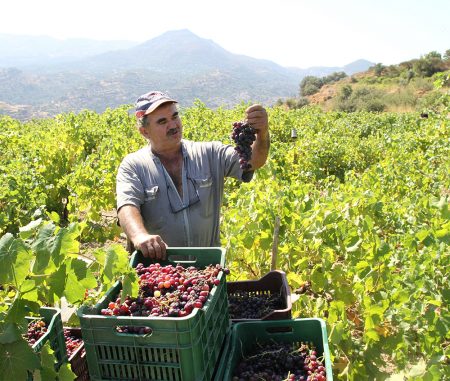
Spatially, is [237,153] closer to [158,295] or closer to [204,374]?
[158,295]

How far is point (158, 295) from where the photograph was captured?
6.09 feet

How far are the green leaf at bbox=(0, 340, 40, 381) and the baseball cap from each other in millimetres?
1946

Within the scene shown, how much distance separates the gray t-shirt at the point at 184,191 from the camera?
3.03 meters

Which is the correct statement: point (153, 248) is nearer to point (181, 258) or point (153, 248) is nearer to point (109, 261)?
point (181, 258)

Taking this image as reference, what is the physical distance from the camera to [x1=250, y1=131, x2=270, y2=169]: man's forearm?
3134 millimetres

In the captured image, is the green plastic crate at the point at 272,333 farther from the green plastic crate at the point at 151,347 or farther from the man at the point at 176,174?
the man at the point at 176,174

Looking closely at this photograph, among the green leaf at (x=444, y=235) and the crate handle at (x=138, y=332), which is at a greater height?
the crate handle at (x=138, y=332)

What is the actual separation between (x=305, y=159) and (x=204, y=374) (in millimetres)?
8554

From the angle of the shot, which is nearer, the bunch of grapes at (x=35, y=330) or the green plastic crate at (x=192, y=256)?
the bunch of grapes at (x=35, y=330)

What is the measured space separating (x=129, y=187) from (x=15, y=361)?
1595 millimetres

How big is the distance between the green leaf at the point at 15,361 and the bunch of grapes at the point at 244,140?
1.83 meters

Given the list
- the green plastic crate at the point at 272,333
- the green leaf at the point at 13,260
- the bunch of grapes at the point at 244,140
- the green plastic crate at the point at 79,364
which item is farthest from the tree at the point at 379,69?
the green leaf at the point at 13,260

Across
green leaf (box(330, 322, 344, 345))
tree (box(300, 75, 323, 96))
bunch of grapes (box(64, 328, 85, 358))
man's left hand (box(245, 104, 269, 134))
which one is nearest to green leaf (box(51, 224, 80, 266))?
bunch of grapes (box(64, 328, 85, 358))

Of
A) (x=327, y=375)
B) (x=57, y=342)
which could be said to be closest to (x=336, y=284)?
(x=327, y=375)
